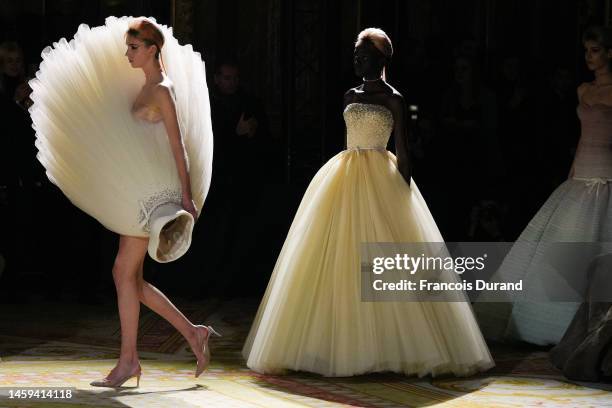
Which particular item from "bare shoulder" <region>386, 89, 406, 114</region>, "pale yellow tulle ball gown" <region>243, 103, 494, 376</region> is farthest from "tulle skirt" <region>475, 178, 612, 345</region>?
"bare shoulder" <region>386, 89, 406, 114</region>

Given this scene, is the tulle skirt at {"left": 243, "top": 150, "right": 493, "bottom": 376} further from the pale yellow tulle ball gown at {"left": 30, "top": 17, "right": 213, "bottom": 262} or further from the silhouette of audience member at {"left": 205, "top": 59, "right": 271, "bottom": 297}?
the silhouette of audience member at {"left": 205, "top": 59, "right": 271, "bottom": 297}

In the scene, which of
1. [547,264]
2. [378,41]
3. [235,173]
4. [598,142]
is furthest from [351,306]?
[235,173]

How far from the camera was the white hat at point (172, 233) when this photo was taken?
6180mm

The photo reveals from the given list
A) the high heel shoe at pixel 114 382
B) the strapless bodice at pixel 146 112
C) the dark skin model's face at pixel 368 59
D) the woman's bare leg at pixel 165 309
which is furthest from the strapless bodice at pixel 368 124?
the high heel shoe at pixel 114 382

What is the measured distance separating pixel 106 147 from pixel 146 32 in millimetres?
579

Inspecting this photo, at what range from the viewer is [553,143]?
34.9 feet

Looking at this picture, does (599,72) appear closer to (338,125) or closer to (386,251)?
(386,251)

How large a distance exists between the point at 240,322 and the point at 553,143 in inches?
121

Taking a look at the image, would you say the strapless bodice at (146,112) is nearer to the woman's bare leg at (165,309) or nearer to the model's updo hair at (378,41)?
the woman's bare leg at (165,309)

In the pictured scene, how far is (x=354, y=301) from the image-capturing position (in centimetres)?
682

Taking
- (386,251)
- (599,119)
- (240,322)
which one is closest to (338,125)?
Answer: (240,322)

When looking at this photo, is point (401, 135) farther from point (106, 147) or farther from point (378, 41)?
point (106, 147)

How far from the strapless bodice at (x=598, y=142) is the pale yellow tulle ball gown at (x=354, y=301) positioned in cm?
155

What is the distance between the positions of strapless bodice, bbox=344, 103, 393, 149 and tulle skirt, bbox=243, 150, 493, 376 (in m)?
0.10
